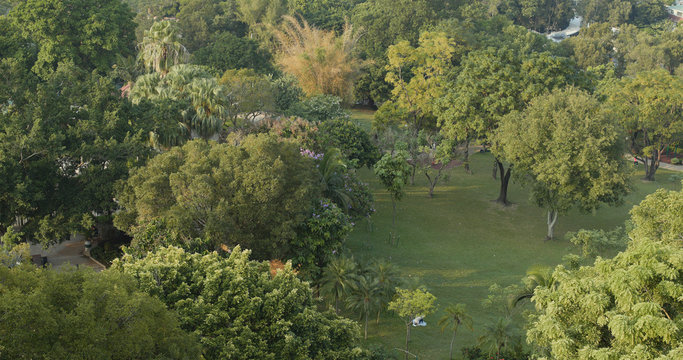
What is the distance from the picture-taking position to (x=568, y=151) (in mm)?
30047

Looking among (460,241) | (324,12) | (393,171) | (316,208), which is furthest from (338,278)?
(324,12)

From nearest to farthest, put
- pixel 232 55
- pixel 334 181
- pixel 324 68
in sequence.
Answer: pixel 334 181
pixel 324 68
pixel 232 55

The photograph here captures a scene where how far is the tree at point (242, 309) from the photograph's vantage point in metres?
15.4

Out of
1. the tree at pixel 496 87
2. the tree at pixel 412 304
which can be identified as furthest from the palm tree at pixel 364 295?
the tree at pixel 496 87

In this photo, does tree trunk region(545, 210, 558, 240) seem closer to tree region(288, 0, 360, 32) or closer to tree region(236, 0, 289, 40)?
tree region(288, 0, 360, 32)

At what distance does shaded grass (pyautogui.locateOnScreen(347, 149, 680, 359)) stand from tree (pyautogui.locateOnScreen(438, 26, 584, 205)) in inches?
129

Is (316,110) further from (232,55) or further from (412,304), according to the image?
(412,304)

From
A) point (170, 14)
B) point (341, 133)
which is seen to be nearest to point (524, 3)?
point (170, 14)

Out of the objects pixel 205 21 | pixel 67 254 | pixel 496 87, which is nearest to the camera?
pixel 67 254

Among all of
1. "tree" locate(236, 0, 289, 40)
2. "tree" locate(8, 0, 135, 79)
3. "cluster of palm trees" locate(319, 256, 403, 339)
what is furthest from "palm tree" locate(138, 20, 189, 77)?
"tree" locate(236, 0, 289, 40)

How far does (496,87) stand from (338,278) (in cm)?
1809

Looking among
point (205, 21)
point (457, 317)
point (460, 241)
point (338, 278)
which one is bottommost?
point (460, 241)

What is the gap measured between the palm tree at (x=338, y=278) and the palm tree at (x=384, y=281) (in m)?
0.96

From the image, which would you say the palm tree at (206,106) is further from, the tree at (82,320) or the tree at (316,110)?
the tree at (82,320)
